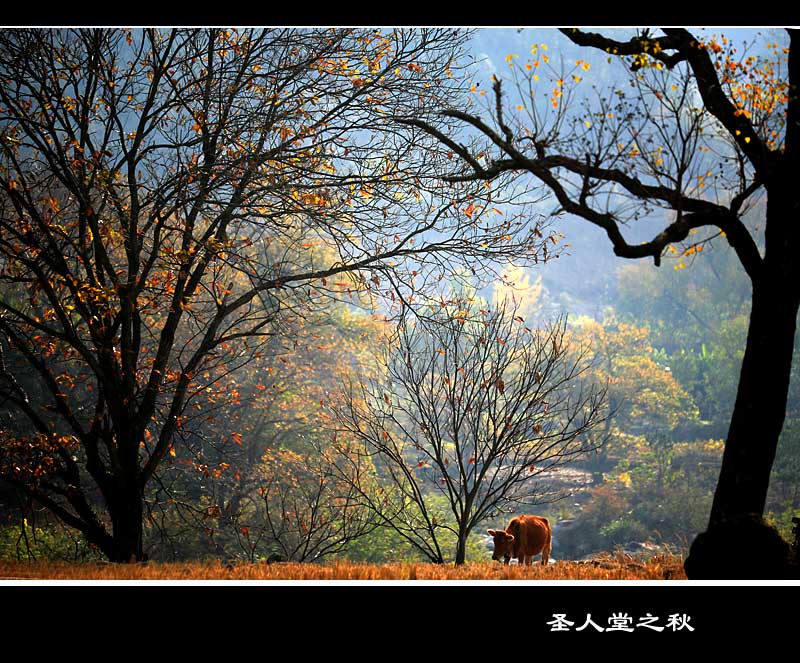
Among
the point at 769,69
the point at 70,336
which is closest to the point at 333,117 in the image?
the point at 70,336

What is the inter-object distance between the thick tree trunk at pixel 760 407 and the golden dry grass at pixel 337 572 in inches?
26.9

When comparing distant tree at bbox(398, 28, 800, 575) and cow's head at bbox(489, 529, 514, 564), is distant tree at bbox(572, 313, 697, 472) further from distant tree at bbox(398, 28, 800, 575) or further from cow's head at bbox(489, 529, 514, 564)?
distant tree at bbox(398, 28, 800, 575)

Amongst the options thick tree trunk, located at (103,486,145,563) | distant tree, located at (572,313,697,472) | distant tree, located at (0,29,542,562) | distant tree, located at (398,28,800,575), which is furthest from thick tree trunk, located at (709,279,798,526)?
distant tree, located at (572,313,697,472)

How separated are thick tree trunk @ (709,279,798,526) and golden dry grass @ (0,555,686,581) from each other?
684 mm

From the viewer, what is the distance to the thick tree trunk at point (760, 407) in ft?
16.6

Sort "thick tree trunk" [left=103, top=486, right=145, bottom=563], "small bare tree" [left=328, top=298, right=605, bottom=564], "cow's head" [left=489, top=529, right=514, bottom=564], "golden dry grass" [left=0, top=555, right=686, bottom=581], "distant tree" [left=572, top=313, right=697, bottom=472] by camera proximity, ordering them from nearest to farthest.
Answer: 1. "golden dry grass" [left=0, top=555, right=686, bottom=581]
2. "cow's head" [left=489, top=529, right=514, bottom=564]
3. "thick tree trunk" [left=103, top=486, right=145, bottom=563]
4. "small bare tree" [left=328, top=298, right=605, bottom=564]
5. "distant tree" [left=572, top=313, right=697, bottom=472]

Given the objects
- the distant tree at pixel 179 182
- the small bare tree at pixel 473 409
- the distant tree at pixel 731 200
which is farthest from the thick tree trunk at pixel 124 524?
the distant tree at pixel 731 200

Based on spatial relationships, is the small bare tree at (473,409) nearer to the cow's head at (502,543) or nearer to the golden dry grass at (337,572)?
the cow's head at (502,543)

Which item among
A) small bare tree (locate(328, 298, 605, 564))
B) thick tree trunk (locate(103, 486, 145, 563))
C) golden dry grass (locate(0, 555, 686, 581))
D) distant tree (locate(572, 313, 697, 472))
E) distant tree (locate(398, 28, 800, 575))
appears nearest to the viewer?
distant tree (locate(398, 28, 800, 575))

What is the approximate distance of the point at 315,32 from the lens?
7.08 metres

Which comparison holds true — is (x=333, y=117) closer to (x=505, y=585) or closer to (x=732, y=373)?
(x=505, y=585)

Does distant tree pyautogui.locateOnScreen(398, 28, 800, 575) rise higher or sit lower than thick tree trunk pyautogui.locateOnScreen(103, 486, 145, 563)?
higher

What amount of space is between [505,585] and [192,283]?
4275 mm

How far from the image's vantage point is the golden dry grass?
5.30 m
